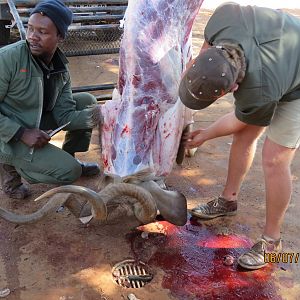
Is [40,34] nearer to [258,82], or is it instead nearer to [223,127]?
[223,127]

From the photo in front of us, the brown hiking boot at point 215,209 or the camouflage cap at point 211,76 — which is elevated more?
the camouflage cap at point 211,76

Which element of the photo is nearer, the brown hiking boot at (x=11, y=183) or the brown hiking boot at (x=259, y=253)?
the brown hiking boot at (x=259, y=253)

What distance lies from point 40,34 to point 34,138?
0.83 m

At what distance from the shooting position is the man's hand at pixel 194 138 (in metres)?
3.36

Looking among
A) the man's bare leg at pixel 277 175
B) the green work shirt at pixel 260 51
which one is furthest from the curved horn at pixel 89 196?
the man's bare leg at pixel 277 175

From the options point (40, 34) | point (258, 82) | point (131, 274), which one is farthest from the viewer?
point (40, 34)

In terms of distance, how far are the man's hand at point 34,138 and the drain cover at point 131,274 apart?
1166 millimetres

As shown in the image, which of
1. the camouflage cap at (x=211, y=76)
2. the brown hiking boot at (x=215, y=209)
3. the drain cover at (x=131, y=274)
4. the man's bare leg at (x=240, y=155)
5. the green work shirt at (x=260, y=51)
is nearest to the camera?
the camouflage cap at (x=211, y=76)

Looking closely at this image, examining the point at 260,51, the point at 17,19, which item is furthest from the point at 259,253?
the point at 17,19

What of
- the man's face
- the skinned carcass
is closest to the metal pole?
the man's face

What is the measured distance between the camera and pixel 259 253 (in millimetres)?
3383

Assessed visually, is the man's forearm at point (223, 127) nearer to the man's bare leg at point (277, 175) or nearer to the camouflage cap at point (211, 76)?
the man's bare leg at point (277, 175)

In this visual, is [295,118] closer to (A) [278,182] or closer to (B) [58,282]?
(A) [278,182]

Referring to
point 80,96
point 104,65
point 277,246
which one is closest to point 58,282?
point 277,246
